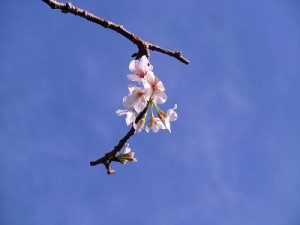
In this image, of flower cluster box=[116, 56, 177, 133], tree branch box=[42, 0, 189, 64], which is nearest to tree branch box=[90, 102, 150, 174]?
flower cluster box=[116, 56, 177, 133]

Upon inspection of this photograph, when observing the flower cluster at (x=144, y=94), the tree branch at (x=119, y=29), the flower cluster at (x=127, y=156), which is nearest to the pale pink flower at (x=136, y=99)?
the flower cluster at (x=144, y=94)

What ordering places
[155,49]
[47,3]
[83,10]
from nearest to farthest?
[47,3]
[83,10]
[155,49]

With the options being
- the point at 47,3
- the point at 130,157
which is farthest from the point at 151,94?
the point at 47,3

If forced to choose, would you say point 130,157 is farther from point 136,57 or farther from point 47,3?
point 47,3

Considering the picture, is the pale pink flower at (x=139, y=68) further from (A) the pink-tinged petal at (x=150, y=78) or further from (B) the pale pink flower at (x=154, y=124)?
(B) the pale pink flower at (x=154, y=124)

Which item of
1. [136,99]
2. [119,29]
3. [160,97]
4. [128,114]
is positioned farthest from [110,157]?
[119,29]
